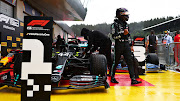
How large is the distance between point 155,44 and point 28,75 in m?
6.88

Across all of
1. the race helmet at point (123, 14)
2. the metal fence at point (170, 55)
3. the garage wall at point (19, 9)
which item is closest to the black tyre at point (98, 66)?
the race helmet at point (123, 14)

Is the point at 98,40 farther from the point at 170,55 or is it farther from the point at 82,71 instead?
the point at 170,55

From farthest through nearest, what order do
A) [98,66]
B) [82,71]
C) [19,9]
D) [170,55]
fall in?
[19,9]
[170,55]
[82,71]
[98,66]

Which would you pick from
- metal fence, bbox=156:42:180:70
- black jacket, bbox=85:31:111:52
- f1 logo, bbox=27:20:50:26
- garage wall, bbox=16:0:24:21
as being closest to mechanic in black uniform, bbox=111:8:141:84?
black jacket, bbox=85:31:111:52

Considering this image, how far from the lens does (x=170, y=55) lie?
6355mm

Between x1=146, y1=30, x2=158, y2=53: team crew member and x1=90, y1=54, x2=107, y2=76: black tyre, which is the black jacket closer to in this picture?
x1=90, y1=54, x2=107, y2=76: black tyre

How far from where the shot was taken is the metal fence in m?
5.84

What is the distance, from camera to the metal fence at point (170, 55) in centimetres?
584

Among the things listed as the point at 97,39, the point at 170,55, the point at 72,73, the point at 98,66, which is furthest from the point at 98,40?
the point at 170,55

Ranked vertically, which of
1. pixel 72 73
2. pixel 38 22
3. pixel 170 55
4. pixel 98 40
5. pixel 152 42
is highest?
pixel 152 42

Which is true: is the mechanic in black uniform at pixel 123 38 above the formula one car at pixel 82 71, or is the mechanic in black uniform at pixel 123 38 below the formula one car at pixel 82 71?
above

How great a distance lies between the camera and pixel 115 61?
3758mm

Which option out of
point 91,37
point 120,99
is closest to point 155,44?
point 91,37

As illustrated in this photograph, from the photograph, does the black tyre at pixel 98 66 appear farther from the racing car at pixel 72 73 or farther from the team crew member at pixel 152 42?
the team crew member at pixel 152 42
